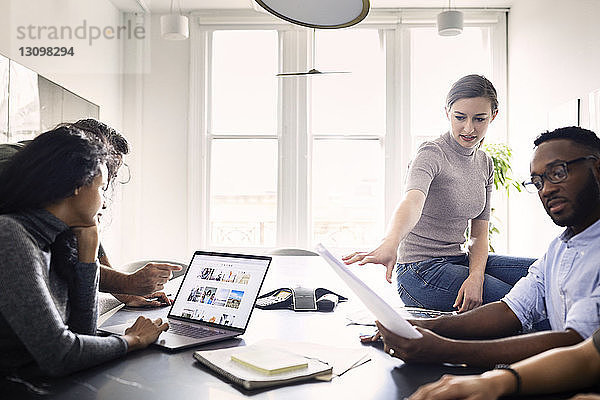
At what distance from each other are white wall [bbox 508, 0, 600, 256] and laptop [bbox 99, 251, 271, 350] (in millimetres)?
2867

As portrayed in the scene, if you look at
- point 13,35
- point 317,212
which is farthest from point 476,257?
point 317,212

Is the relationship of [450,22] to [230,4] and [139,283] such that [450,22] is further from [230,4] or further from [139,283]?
[139,283]

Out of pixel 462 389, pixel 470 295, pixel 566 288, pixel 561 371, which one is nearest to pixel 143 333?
pixel 462 389

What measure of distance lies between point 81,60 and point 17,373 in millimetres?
3834

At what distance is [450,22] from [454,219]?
2956mm

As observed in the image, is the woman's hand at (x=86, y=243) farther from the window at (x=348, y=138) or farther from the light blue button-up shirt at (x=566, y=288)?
the window at (x=348, y=138)

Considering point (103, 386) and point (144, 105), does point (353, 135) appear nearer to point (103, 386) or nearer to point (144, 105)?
point (144, 105)

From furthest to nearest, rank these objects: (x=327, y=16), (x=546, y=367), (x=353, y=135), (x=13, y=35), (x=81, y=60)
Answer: (x=353, y=135) → (x=81, y=60) → (x=13, y=35) → (x=327, y=16) → (x=546, y=367)

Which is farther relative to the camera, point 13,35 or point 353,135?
point 353,135

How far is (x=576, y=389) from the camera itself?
1.05 meters

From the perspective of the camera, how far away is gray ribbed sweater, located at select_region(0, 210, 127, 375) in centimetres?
114

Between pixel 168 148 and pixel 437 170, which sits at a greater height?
pixel 168 148

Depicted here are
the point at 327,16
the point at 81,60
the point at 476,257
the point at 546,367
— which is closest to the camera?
the point at 546,367

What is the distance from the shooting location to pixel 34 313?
1.14 metres
